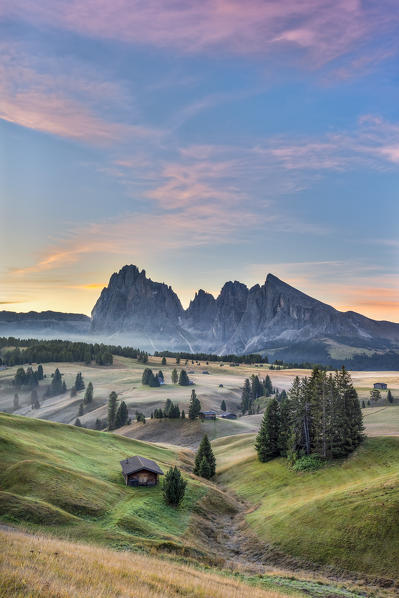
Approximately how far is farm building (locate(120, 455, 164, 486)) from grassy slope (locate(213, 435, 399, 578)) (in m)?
15.1

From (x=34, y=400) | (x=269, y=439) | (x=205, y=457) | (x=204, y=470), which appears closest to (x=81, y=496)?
(x=204, y=470)

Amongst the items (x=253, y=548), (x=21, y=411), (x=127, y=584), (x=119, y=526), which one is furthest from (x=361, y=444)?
(x=21, y=411)

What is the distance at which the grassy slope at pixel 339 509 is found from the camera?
36.9 metres

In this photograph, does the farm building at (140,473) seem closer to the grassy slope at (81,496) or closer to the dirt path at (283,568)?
the grassy slope at (81,496)

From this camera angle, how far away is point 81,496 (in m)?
42.3

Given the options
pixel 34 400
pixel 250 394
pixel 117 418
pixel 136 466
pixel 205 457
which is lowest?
pixel 34 400

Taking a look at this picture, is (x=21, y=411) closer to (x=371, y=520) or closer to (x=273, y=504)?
(x=273, y=504)

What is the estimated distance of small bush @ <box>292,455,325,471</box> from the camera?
62.0m

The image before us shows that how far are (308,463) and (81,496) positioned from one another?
38.5 m

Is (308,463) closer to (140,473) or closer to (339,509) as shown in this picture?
(339,509)

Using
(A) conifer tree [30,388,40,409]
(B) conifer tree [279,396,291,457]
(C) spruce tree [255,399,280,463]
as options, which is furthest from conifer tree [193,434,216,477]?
(A) conifer tree [30,388,40,409]

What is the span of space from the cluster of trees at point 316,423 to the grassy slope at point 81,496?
19.6m

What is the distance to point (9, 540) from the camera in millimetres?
20891

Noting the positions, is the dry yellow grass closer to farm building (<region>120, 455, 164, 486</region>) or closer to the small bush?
farm building (<region>120, 455, 164, 486</region>)
